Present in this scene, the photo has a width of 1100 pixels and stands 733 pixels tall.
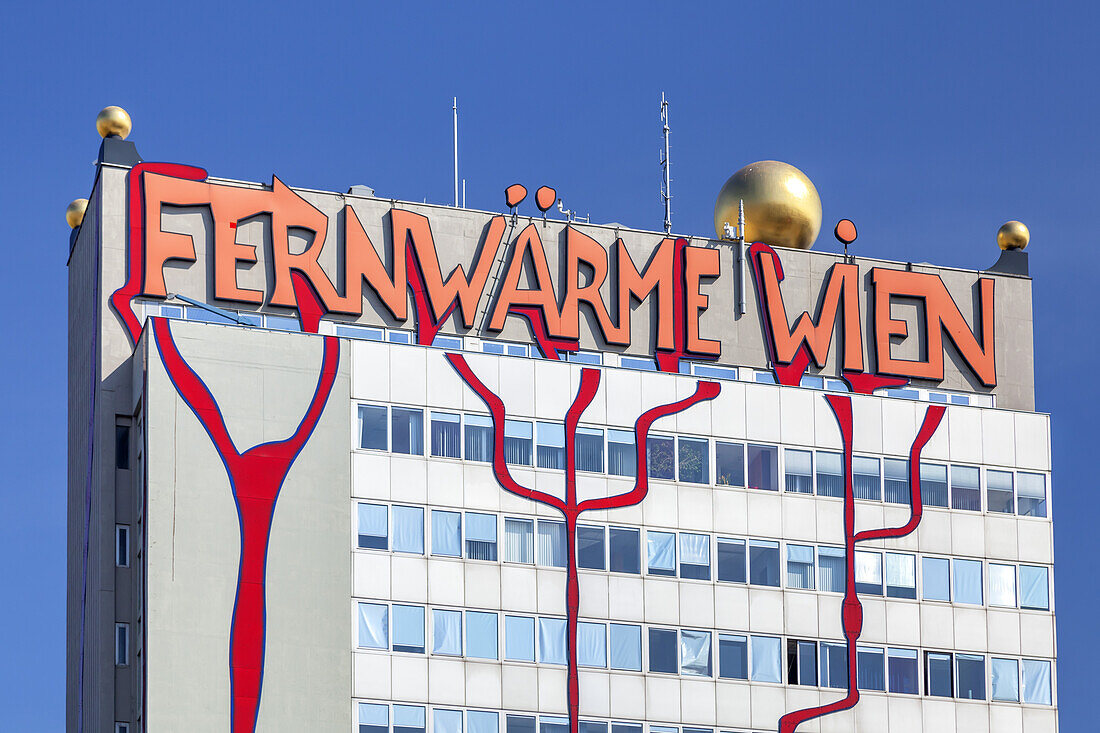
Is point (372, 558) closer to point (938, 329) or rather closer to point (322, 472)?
point (322, 472)

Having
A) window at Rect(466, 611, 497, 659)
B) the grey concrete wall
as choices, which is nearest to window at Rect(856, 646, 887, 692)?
window at Rect(466, 611, 497, 659)

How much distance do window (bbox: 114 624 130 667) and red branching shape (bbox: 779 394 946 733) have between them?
1948cm

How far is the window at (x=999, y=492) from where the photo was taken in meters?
78.8

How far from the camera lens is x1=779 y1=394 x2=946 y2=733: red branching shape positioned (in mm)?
74625

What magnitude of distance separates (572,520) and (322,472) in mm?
7924

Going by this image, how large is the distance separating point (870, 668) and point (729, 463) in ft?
25.0

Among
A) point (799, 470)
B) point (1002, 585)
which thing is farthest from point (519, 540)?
point (1002, 585)

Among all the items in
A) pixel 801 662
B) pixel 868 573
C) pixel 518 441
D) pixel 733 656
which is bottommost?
pixel 801 662

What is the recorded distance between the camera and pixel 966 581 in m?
77.5

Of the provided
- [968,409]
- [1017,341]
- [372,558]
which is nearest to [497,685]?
[372,558]

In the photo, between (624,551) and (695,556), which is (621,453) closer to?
(624,551)

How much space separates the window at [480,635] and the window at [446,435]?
15.6 ft

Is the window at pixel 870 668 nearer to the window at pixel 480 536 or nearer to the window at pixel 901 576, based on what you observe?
the window at pixel 901 576

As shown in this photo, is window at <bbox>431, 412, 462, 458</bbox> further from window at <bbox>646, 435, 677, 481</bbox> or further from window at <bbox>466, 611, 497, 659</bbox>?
window at <bbox>646, 435, 677, 481</bbox>
